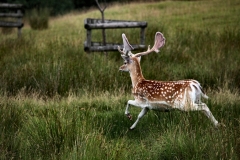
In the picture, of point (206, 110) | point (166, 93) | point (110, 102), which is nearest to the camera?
point (206, 110)

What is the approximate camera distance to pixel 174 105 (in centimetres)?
501

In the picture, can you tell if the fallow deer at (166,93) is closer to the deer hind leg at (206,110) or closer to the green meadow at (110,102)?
the deer hind leg at (206,110)

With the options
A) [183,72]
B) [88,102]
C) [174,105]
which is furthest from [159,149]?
[183,72]

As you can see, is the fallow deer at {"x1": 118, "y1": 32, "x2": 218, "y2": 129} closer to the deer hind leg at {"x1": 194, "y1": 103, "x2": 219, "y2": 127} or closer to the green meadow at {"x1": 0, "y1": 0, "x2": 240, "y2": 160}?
the deer hind leg at {"x1": 194, "y1": 103, "x2": 219, "y2": 127}

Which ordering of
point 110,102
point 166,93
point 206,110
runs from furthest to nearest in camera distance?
point 110,102, point 166,93, point 206,110

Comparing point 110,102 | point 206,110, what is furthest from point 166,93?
point 110,102

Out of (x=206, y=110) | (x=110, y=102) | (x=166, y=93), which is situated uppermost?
(x=166, y=93)

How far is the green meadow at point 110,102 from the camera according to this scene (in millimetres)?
4426

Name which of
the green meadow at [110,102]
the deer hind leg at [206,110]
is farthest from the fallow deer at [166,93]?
the green meadow at [110,102]

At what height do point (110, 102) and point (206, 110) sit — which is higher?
point (206, 110)

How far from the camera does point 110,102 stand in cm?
690

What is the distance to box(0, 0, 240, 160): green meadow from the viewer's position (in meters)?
4.43

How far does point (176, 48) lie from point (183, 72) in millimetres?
2412

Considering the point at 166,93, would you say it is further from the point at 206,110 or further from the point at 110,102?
the point at 110,102
